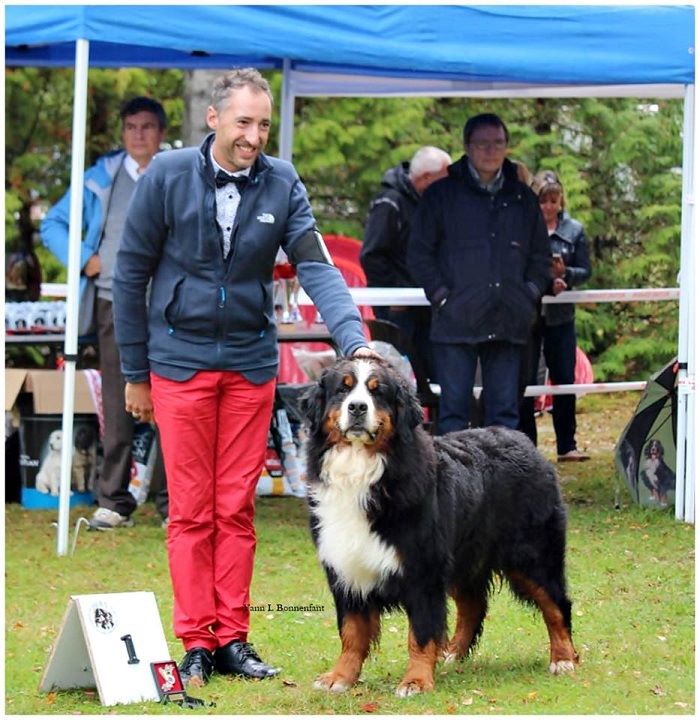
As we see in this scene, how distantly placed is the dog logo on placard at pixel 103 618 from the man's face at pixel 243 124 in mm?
1639

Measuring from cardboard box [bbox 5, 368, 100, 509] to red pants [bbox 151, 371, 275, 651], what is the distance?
13.0 ft

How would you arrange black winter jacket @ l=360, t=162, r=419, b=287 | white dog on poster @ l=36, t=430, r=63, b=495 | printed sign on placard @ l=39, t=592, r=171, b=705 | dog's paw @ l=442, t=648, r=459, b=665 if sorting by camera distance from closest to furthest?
printed sign on placard @ l=39, t=592, r=171, b=705 < dog's paw @ l=442, t=648, r=459, b=665 < white dog on poster @ l=36, t=430, r=63, b=495 < black winter jacket @ l=360, t=162, r=419, b=287

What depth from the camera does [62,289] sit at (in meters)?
10.0

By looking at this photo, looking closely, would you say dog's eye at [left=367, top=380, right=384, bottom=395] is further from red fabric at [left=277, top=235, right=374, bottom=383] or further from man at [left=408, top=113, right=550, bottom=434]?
red fabric at [left=277, top=235, right=374, bottom=383]

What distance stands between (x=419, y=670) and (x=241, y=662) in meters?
0.73

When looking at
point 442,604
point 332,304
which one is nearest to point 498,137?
point 332,304

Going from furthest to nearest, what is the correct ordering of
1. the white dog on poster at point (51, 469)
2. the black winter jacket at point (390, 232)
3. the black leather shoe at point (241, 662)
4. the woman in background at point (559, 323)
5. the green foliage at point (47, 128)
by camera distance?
1. the green foliage at point (47, 128)
2. the woman in background at point (559, 323)
3. the black winter jacket at point (390, 232)
4. the white dog on poster at point (51, 469)
5. the black leather shoe at point (241, 662)

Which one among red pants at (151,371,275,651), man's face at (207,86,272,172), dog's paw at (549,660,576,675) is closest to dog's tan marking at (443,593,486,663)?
dog's paw at (549,660,576,675)

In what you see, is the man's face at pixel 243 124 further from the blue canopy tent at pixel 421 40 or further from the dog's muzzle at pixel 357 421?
the blue canopy tent at pixel 421 40

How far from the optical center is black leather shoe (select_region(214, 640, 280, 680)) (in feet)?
17.4

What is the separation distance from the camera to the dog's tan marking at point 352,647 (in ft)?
16.5

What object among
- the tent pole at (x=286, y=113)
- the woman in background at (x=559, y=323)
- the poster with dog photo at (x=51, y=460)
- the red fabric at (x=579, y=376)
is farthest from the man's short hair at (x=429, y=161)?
the red fabric at (x=579, y=376)

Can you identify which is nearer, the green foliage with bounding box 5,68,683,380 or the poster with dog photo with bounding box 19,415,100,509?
the poster with dog photo with bounding box 19,415,100,509

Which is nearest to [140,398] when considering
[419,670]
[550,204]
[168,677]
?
[168,677]
